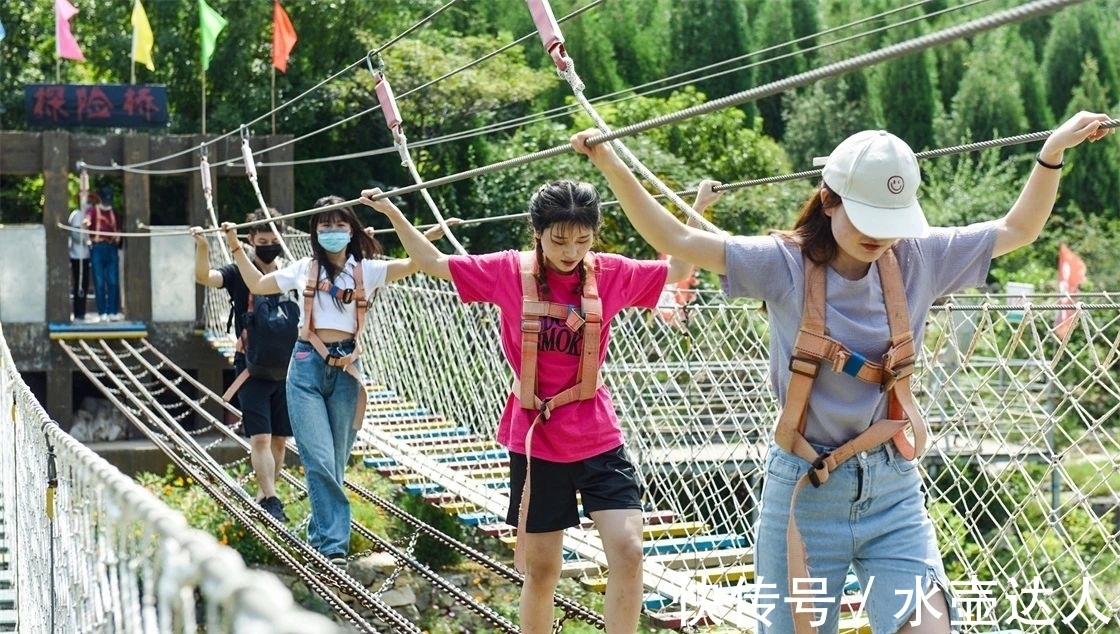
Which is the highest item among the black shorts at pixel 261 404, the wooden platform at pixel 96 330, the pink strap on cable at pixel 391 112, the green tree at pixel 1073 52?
the green tree at pixel 1073 52

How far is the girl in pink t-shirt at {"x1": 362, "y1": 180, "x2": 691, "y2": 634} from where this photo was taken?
312cm

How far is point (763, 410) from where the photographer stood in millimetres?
7012

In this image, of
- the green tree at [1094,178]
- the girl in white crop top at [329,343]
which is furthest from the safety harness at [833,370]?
the green tree at [1094,178]

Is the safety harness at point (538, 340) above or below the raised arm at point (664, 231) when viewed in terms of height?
below

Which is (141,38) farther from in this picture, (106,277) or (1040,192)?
(1040,192)

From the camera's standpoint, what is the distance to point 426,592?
6.83 m

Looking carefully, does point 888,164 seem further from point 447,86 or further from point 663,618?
point 447,86

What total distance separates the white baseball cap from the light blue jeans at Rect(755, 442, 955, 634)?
331 mm

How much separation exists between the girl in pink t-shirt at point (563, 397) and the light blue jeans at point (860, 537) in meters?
0.86

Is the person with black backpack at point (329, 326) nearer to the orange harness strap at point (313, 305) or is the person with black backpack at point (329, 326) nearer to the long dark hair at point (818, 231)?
the orange harness strap at point (313, 305)

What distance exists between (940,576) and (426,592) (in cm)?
478

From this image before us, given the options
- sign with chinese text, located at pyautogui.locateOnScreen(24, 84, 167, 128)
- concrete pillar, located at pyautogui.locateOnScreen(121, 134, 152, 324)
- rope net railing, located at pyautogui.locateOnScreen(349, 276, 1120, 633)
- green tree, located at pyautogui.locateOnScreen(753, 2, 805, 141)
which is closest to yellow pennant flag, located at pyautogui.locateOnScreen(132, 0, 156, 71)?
Result: sign with chinese text, located at pyautogui.locateOnScreen(24, 84, 167, 128)

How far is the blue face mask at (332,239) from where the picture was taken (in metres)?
4.65

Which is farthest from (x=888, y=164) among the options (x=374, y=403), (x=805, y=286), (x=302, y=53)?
(x=302, y=53)
